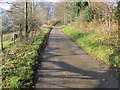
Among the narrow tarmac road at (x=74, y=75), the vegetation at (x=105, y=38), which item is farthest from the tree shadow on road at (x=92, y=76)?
the vegetation at (x=105, y=38)

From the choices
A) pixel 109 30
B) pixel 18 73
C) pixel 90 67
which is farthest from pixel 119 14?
pixel 18 73

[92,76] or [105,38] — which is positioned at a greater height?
[105,38]

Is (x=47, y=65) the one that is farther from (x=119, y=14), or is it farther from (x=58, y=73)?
(x=119, y=14)

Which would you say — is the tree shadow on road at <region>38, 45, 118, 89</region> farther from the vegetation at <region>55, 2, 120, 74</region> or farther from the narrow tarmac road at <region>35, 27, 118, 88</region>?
the vegetation at <region>55, 2, 120, 74</region>

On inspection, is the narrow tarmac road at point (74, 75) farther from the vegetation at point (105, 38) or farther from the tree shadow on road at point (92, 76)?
the vegetation at point (105, 38)

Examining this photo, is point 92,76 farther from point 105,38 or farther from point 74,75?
point 105,38

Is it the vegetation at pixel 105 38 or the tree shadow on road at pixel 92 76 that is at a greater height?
the vegetation at pixel 105 38

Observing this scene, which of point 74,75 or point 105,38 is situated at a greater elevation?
point 105,38

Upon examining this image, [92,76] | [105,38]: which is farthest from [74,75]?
[105,38]

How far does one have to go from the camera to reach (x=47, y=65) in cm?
616

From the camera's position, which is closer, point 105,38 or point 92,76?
point 92,76

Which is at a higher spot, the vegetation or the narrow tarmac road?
the vegetation

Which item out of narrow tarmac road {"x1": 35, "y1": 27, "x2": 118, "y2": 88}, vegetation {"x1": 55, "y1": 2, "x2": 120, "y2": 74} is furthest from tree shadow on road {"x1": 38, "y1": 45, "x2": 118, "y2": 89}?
vegetation {"x1": 55, "y1": 2, "x2": 120, "y2": 74}

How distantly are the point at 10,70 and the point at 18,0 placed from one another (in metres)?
9.73
